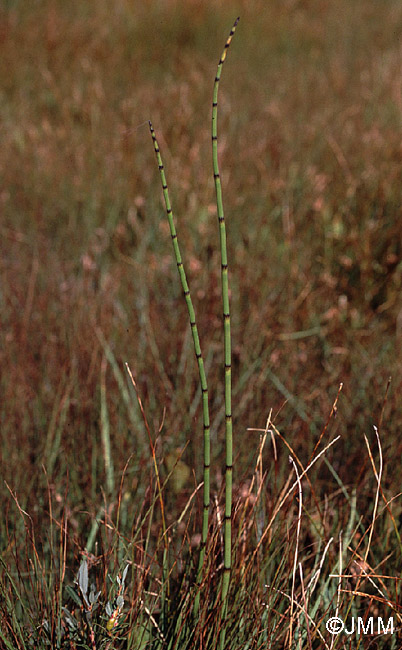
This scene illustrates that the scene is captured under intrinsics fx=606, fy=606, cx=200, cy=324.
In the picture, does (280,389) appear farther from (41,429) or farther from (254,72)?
(254,72)

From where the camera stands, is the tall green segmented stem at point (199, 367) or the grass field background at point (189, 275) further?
the grass field background at point (189, 275)

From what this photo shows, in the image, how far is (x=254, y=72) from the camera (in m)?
4.09

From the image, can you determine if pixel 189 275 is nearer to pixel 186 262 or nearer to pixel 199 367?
pixel 186 262

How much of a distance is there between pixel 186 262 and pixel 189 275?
103 mm

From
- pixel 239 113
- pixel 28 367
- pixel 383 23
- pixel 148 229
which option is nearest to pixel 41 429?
pixel 28 367

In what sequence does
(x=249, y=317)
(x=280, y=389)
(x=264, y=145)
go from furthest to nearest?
1. (x=264, y=145)
2. (x=249, y=317)
3. (x=280, y=389)

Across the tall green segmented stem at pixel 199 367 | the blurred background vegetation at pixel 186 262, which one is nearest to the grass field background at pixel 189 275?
the blurred background vegetation at pixel 186 262

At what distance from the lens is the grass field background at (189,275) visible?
1.31 meters

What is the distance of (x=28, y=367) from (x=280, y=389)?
65 cm

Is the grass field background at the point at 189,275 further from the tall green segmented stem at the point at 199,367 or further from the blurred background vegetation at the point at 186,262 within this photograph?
the tall green segmented stem at the point at 199,367

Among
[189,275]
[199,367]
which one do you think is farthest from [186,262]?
[199,367]

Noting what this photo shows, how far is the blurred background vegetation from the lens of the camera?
139 centimetres

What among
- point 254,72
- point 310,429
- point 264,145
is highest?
point 254,72

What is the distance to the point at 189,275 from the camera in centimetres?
202
